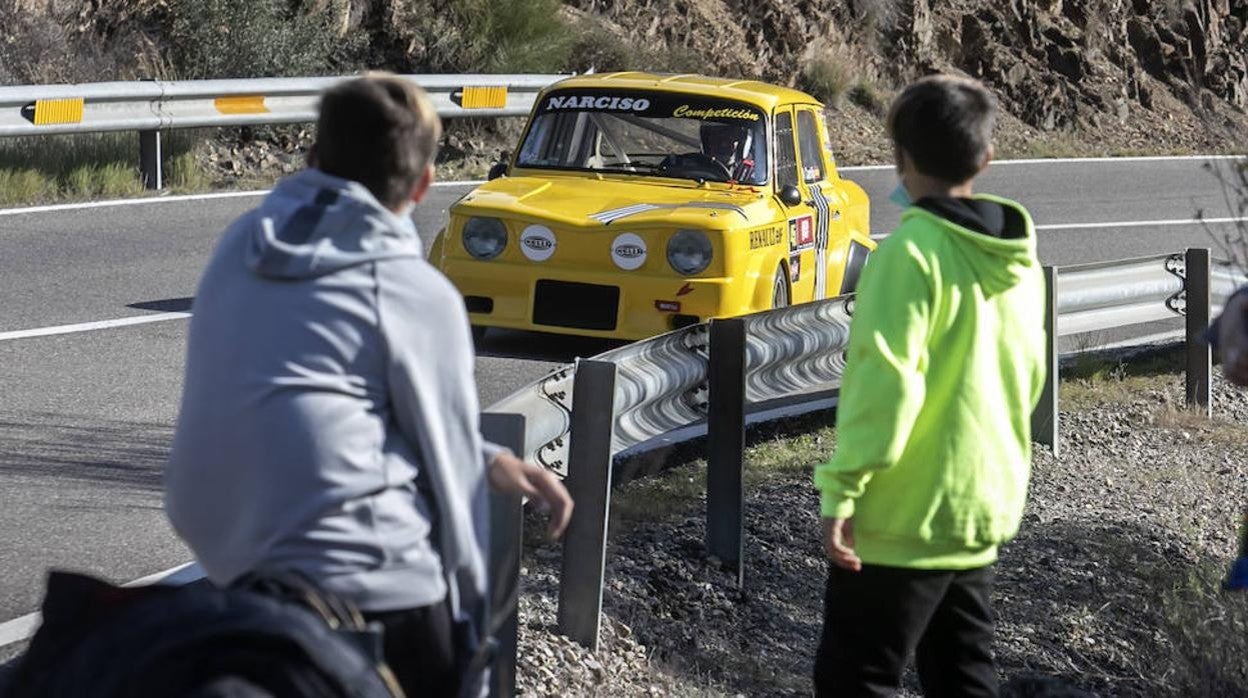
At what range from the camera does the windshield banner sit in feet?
33.7

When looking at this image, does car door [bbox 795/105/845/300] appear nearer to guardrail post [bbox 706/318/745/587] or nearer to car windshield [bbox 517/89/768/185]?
car windshield [bbox 517/89/768/185]

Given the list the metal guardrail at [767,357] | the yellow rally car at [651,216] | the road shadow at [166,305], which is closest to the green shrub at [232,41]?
the road shadow at [166,305]

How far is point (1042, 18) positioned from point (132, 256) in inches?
793

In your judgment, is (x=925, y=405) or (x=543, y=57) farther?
(x=543, y=57)

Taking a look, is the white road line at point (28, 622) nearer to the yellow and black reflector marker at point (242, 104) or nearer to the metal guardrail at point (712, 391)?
the metal guardrail at point (712, 391)

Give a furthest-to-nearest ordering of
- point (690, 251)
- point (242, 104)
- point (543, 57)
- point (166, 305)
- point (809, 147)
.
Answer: point (543, 57)
point (242, 104)
point (166, 305)
point (809, 147)
point (690, 251)

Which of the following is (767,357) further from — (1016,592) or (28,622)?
(28,622)

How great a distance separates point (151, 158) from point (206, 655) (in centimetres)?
1322

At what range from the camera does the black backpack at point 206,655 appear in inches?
111

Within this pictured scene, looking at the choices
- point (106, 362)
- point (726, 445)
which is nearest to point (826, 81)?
point (106, 362)

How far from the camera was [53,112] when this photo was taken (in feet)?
47.5

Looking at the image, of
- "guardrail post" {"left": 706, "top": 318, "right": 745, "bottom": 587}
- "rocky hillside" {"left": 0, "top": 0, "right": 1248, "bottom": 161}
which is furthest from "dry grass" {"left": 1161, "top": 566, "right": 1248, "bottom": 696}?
"rocky hillside" {"left": 0, "top": 0, "right": 1248, "bottom": 161}

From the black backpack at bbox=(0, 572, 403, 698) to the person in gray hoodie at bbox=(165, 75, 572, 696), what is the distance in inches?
6.9

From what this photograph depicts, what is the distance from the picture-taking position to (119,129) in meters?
14.9
